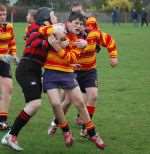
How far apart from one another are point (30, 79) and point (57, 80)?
1.19 ft

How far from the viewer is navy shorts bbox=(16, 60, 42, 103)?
25.9 feet

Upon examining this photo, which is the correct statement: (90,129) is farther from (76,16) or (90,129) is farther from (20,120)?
(76,16)

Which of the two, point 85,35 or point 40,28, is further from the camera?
point 85,35

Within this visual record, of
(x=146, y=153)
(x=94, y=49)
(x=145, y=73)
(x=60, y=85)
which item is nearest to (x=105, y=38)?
(x=94, y=49)

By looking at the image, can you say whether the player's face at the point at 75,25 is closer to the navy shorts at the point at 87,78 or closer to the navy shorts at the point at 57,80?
the navy shorts at the point at 57,80

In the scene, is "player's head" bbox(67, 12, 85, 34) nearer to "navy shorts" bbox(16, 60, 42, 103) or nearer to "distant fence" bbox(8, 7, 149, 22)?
"navy shorts" bbox(16, 60, 42, 103)

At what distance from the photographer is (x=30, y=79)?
795 centimetres

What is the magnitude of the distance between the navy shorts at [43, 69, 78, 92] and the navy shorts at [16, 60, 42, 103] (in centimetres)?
12

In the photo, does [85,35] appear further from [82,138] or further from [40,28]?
[82,138]

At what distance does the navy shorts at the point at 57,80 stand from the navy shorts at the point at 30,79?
0.38ft

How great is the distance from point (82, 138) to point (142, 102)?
3520 millimetres

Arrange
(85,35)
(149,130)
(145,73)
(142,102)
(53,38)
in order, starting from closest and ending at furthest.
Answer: (53,38) < (85,35) < (149,130) < (142,102) < (145,73)

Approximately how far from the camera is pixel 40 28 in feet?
25.9

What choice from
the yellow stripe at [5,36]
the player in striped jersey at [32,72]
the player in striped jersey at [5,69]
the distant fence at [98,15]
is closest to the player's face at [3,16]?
the player in striped jersey at [5,69]
